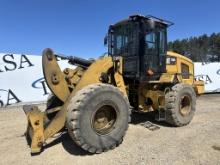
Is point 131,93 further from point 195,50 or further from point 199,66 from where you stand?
point 195,50

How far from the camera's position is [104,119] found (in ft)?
18.2

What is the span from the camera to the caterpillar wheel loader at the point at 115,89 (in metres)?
5.01

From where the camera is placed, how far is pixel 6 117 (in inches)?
367

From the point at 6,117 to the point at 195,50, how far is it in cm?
5109

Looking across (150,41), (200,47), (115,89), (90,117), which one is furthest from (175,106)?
(200,47)

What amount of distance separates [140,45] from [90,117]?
280cm

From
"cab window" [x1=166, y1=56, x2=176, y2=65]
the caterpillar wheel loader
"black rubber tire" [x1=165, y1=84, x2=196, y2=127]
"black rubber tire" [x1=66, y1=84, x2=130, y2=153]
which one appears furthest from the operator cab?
"black rubber tire" [x1=66, y1=84, x2=130, y2=153]

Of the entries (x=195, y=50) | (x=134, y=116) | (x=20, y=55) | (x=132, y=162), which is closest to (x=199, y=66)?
(x=134, y=116)

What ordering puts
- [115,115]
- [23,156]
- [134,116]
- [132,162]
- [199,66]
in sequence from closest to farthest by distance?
1. [132,162]
2. [23,156]
3. [115,115]
4. [134,116]
5. [199,66]

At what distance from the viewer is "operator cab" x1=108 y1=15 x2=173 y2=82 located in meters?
6.93

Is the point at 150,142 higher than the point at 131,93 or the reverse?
the reverse

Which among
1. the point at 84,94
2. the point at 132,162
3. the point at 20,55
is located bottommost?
the point at 132,162

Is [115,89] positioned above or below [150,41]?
below

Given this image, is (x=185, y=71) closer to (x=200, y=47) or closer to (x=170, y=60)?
(x=170, y=60)
